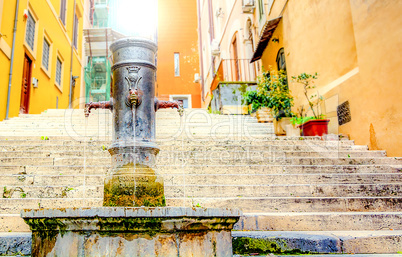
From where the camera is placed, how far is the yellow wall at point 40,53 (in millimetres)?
10120

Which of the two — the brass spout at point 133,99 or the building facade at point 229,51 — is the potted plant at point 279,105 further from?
the brass spout at point 133,99

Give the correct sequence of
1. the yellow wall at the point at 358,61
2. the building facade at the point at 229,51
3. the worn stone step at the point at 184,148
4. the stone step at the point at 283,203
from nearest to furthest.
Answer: the stone step at the point at 283,203 < the worn stone step at the point at 184,148 < the yellow wall at the point at 358,61 < the building facade at the point at 229,51

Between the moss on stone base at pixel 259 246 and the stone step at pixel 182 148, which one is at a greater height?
the stone step at pixel 182 148

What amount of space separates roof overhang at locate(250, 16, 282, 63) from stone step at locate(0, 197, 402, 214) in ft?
27.9

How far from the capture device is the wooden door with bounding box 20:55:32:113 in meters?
11.4

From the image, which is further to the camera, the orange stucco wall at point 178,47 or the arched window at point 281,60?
the orange stucco wall at point 178,47

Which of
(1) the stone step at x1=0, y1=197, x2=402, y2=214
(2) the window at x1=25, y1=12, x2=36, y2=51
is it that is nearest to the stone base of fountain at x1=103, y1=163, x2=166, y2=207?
(1) the stone step at x1=0, y1=197, x2=402, y2=214

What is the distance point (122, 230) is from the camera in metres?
2.32

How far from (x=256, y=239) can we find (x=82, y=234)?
1.60m

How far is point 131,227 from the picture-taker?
232cm

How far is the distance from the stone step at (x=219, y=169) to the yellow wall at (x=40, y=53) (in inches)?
225

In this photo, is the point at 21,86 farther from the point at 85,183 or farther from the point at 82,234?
the point at 82,234

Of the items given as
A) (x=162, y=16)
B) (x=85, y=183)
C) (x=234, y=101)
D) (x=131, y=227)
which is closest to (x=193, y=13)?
(x=162, y=16)

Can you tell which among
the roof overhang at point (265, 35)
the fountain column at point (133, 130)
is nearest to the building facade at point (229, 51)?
the roof overhang at point (265, 35)
